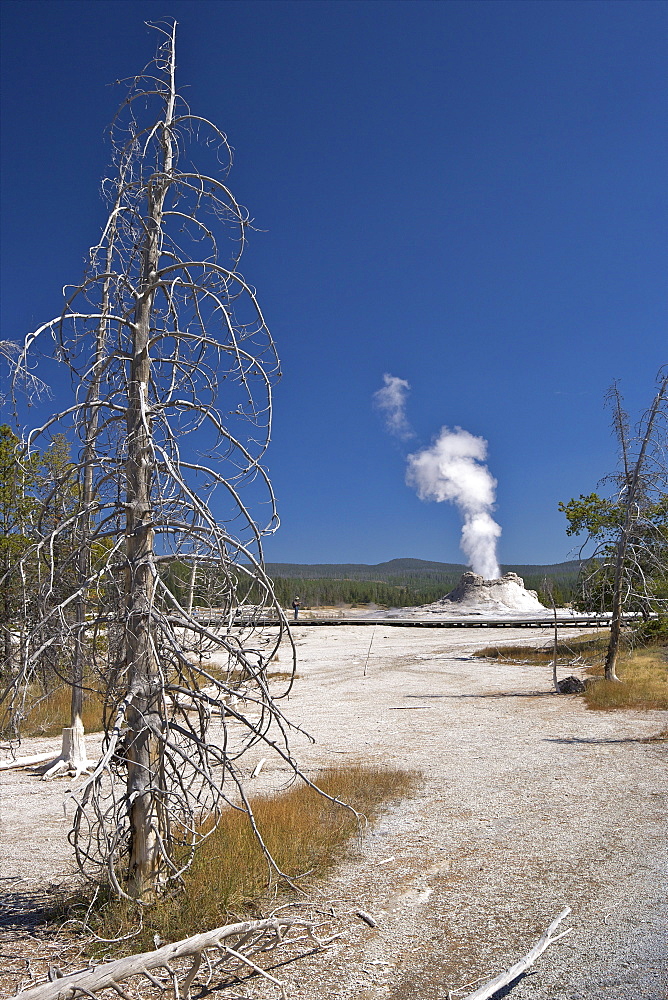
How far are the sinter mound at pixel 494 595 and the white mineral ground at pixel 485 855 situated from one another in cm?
5465

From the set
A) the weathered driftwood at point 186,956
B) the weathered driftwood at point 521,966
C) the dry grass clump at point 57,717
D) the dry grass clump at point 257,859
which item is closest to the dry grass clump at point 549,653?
the dry grass clump at point 57,717

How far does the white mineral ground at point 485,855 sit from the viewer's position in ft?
16.3

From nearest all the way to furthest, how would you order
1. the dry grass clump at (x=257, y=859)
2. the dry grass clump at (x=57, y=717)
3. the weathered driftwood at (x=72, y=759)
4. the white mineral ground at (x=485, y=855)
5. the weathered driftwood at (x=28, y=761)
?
the white mineral ground at (x=485, y=855)
the dry grass clump at (x=257, y=859)
the weathered driftwood at (x=72, y=759)
the weathered driftwood at (x=28, y=761)
the dry grass clump at (x=57, y=717)

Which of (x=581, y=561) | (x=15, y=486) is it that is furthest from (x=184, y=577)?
(x=581, y=561)

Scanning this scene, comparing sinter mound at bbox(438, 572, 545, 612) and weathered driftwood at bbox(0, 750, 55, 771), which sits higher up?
sinter mound at bbox(438, 572, 545, 612)

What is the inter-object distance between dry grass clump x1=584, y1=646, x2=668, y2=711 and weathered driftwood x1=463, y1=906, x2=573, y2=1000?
11.7m

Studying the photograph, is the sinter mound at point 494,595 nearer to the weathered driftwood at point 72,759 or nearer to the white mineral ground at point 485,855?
the white mineral ground at point 485,855

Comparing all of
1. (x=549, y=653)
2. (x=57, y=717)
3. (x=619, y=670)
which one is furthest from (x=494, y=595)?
(x=57, y=717)

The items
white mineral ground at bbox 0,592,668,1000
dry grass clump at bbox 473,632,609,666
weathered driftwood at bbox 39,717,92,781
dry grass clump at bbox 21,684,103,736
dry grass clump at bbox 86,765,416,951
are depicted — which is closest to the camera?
white mineral ground at bbox 0,592,668,1000

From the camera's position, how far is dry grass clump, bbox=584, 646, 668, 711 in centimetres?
1630

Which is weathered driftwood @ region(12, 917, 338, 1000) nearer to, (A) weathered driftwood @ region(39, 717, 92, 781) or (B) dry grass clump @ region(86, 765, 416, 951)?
(B) dry grass clump @ region(86, 765, 416, 951)

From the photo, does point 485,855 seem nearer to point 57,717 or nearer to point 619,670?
point 57,717

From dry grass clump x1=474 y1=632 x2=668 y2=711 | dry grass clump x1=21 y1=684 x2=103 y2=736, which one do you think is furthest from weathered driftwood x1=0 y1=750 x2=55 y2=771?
dry grass clump x1=474 y1=632 x2=668 y2=711

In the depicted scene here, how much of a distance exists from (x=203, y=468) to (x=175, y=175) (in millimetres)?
2354
